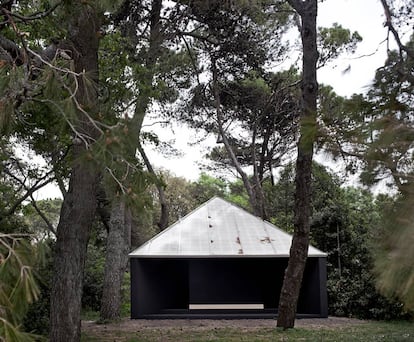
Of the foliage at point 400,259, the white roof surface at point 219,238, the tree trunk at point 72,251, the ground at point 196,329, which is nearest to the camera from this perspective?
the foliage at point 400,259

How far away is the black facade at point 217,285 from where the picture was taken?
10.1 meters

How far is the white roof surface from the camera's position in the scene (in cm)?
994

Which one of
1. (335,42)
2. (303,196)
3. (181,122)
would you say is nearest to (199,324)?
(303,196)

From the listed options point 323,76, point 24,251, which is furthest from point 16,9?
point 323,76

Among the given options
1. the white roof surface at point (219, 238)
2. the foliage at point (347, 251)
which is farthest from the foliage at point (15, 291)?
the foliage at point (347, 251)

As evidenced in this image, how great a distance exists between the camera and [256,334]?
7527 millimetres

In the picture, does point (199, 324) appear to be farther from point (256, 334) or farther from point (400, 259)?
Result: point (400, 259)

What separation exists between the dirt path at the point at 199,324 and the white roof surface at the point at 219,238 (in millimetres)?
1223

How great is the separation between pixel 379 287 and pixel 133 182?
1860mm

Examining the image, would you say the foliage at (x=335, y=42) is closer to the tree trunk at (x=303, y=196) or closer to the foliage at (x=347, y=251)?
the foliage at (x=347, y=251)

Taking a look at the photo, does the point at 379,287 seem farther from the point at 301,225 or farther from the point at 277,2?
the point at 277,2

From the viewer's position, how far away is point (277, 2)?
1247 cm

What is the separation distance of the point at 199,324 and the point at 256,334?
6.14 feet

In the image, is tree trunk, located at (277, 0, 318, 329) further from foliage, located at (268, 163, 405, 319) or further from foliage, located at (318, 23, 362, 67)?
foliage, located at (318, 23, 362, 67)
